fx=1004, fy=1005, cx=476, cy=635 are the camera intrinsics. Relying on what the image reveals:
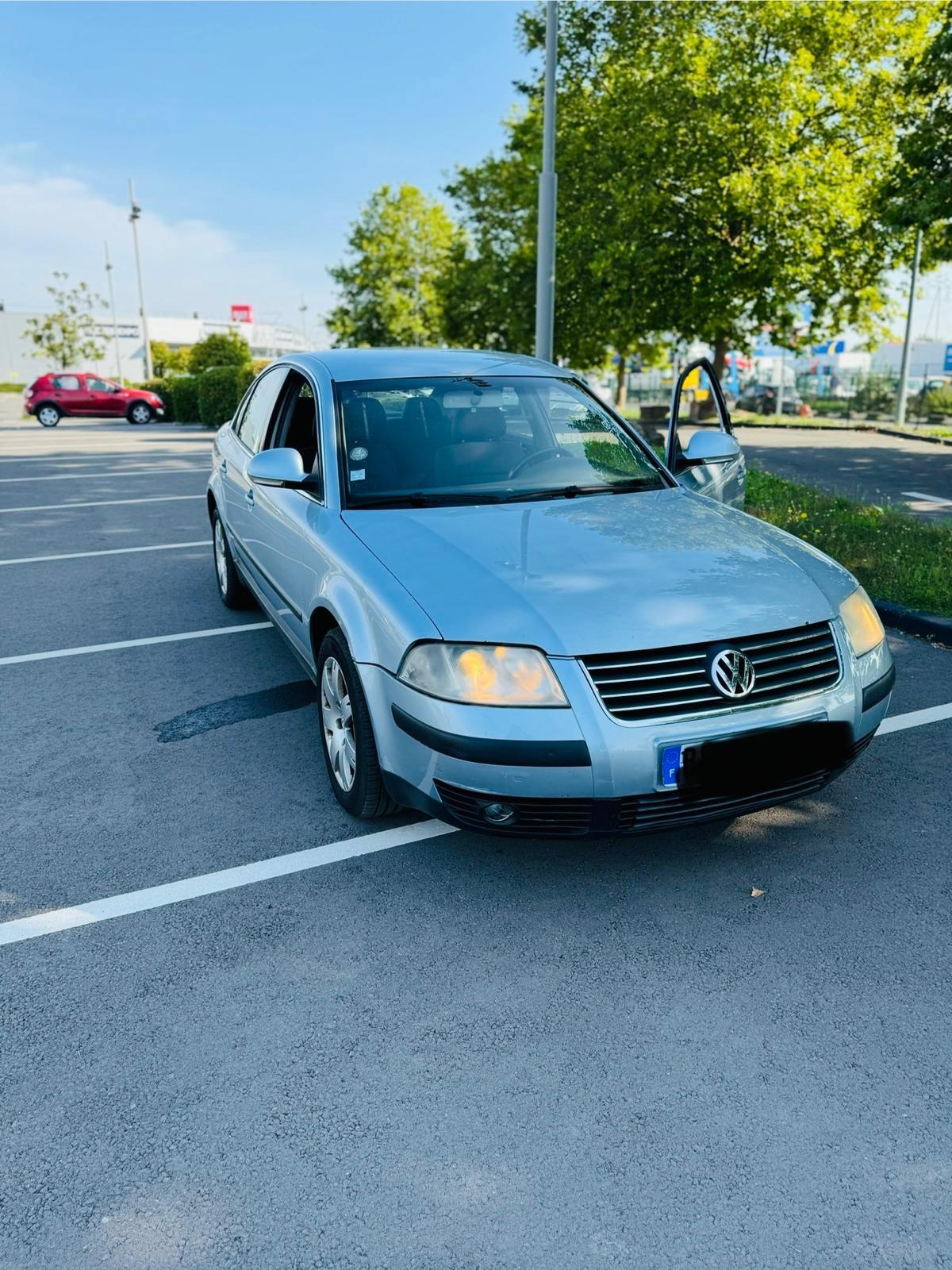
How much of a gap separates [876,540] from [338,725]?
18.2 ft

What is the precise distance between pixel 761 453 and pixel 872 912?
1627cm

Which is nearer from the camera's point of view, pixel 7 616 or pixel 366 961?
pixel 366 961

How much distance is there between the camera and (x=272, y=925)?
10.1 ft

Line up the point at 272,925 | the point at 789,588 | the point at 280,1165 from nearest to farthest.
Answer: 1. the point at 280,1165
2. the point at 272,925
3. the point at 789,588

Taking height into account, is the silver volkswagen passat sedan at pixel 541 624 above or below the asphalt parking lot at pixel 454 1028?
above

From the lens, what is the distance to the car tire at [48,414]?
29.9 m

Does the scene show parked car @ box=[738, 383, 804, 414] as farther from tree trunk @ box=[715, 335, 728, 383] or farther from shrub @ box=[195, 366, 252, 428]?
shrub @ box=[195, 366, 252, 428]

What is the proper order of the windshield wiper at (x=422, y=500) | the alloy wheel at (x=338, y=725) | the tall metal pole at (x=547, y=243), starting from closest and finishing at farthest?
the alloy wheel at (x=338, y=725), the windshield wiper at (x=422, y=500), the tall metal pole at (x=547, y=243)

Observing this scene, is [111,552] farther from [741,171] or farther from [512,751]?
[741,171]

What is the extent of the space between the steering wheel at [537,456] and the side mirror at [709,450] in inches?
24.9

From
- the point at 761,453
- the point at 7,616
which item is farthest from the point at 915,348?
the point at 7,616

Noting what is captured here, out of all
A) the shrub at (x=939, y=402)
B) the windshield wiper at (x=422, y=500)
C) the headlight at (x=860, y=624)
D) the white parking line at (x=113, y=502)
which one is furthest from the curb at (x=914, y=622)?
the shrub at (x=939, y=402)

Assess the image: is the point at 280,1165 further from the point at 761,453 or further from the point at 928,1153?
the point at 761,453

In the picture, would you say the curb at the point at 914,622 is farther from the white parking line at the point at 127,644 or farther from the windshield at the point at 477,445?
the white parking line at the point at 127,644
